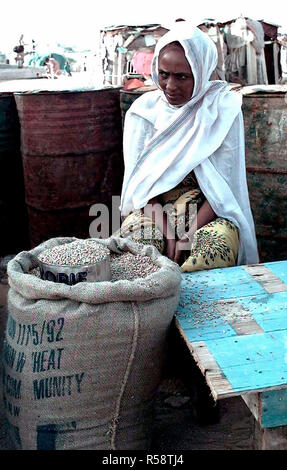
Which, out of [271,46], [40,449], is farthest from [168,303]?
[271,46]

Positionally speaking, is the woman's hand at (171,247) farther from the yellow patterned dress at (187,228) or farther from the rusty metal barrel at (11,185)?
the rusty metal barrel at (11,185)

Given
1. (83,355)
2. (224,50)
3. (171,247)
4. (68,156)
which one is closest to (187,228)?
(171,247)

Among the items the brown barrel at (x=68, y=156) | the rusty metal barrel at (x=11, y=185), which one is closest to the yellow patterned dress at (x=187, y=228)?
the brown barrel at (x=68, y=156)

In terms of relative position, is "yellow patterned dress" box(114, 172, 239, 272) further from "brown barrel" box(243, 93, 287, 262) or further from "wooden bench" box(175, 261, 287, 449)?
"brown barrel" box(243, 93, 287, 262)

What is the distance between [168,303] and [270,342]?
0.36 m

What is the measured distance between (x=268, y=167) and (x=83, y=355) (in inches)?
87.8

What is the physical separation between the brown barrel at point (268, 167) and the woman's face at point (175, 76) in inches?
38.0

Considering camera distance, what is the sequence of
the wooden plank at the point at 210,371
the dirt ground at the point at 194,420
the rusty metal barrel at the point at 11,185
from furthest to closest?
the rusty metal barrel at the point at 11,185 → the dirt ground at the point at 194,420 → the wooden plank at the point at 210,371

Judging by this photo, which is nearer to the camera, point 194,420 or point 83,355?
point 83,355

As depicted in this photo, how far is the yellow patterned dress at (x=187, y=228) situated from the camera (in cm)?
223

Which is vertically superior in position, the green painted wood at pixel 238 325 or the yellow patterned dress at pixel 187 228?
the yellow patterned dress at pixel 187 228

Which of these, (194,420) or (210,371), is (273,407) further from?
(194,420)

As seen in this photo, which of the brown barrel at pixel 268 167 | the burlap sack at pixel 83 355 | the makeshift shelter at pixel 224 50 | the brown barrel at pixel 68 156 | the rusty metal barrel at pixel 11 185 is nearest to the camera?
the burlap sack at pixel 83 355

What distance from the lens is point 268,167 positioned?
3428 millimetres
